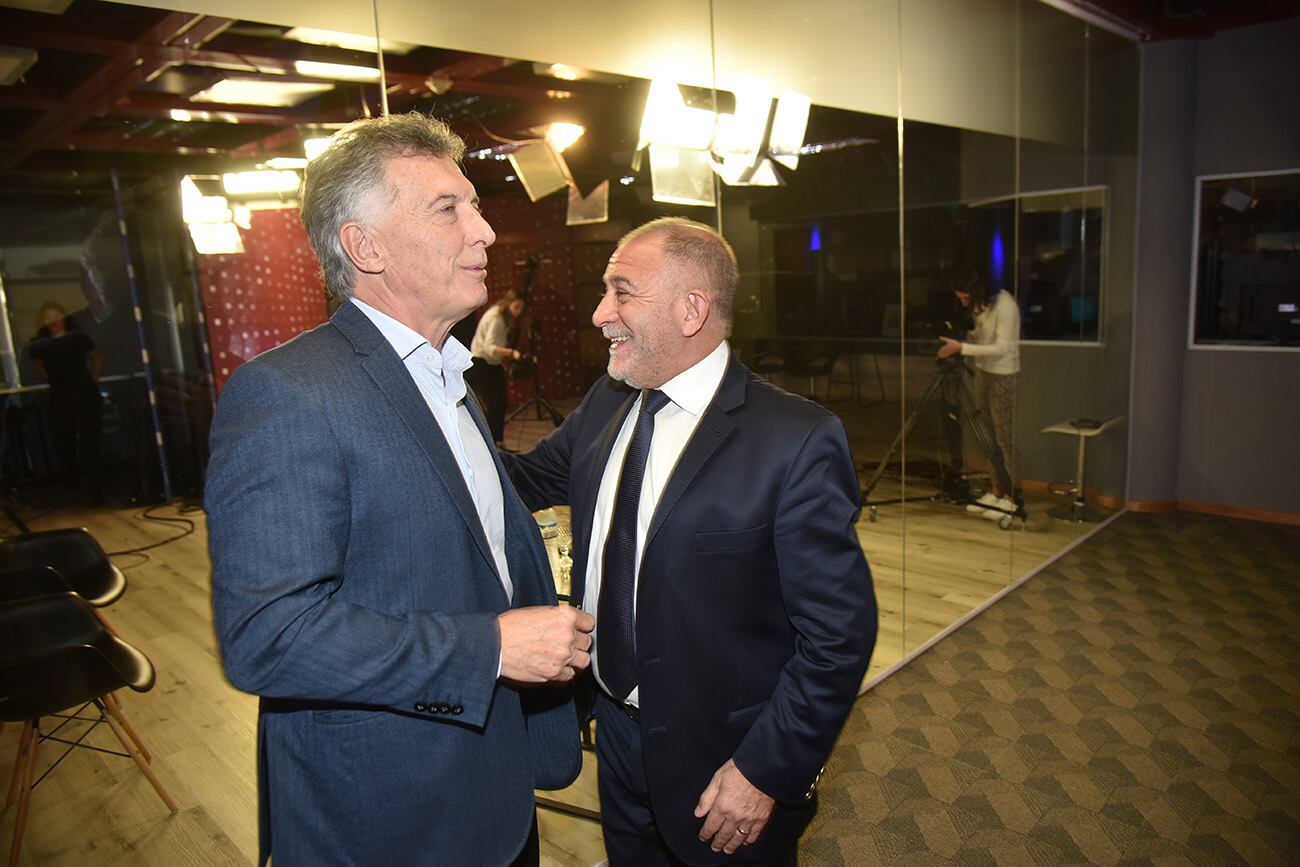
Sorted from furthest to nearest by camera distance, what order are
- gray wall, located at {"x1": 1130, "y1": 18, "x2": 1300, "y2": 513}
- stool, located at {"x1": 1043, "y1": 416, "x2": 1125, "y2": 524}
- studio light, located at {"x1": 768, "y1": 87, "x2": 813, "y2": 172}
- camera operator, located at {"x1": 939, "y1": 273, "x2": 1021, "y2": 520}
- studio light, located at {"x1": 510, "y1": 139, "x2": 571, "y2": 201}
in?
stool, located at {"x1": 1043, "y1": 416, "x2": 1125, "y2": 524}
gray wall, located at {"x1": 1130, "y1": 18, "x2": 1300, "y2": 513}
camera operator, located at {"x1": 939, "y1": 273, "x2": 1021, "y2": 520}
studio light, located at {"x1": 768, "y1": 87, "x2": 813, "y2": 172}
studio light, located at {"x1": 510, "y1": 139, "x2": 571, "y2": 201}

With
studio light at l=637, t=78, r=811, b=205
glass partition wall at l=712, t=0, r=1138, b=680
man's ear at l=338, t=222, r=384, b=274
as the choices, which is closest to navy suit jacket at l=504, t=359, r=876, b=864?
man's ear at l=338, t=222, r=384, b=274

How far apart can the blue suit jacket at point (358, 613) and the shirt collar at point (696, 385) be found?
599 millimetres

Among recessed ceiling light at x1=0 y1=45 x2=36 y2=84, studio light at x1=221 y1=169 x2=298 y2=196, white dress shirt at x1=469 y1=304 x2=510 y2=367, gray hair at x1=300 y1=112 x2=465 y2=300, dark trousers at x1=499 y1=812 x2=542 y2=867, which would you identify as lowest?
dark trousers at x1=499 y1=812 x2=542 y2=867

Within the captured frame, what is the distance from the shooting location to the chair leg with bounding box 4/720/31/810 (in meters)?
1.76

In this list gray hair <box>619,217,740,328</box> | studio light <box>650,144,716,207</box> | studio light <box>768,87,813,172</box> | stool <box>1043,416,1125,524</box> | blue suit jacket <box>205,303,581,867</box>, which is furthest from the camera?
stool <box>1043,416,1125,524</box>

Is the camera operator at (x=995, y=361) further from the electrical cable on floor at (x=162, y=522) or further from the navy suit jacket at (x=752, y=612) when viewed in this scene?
the electrical cable on floor at (x=162, y=522)

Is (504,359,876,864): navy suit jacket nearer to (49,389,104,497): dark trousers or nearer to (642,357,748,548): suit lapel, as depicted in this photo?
(642,357,748,548): suit lapel

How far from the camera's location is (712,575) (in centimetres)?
156

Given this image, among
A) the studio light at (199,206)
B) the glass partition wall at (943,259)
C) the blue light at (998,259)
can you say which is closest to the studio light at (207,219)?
the studio light at (199,206)

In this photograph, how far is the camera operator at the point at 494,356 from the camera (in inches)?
93.8

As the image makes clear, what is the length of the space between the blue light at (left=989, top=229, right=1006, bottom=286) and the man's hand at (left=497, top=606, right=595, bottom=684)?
4.04 metres

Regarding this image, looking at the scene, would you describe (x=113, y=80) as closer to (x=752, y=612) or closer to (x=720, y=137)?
(x=752, y=612)

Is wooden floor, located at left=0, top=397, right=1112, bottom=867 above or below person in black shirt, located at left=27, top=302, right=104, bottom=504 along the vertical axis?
below

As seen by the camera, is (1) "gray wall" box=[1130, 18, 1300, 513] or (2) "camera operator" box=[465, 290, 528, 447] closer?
(2) "camera operator" box=[465, 290, 528, 447]
